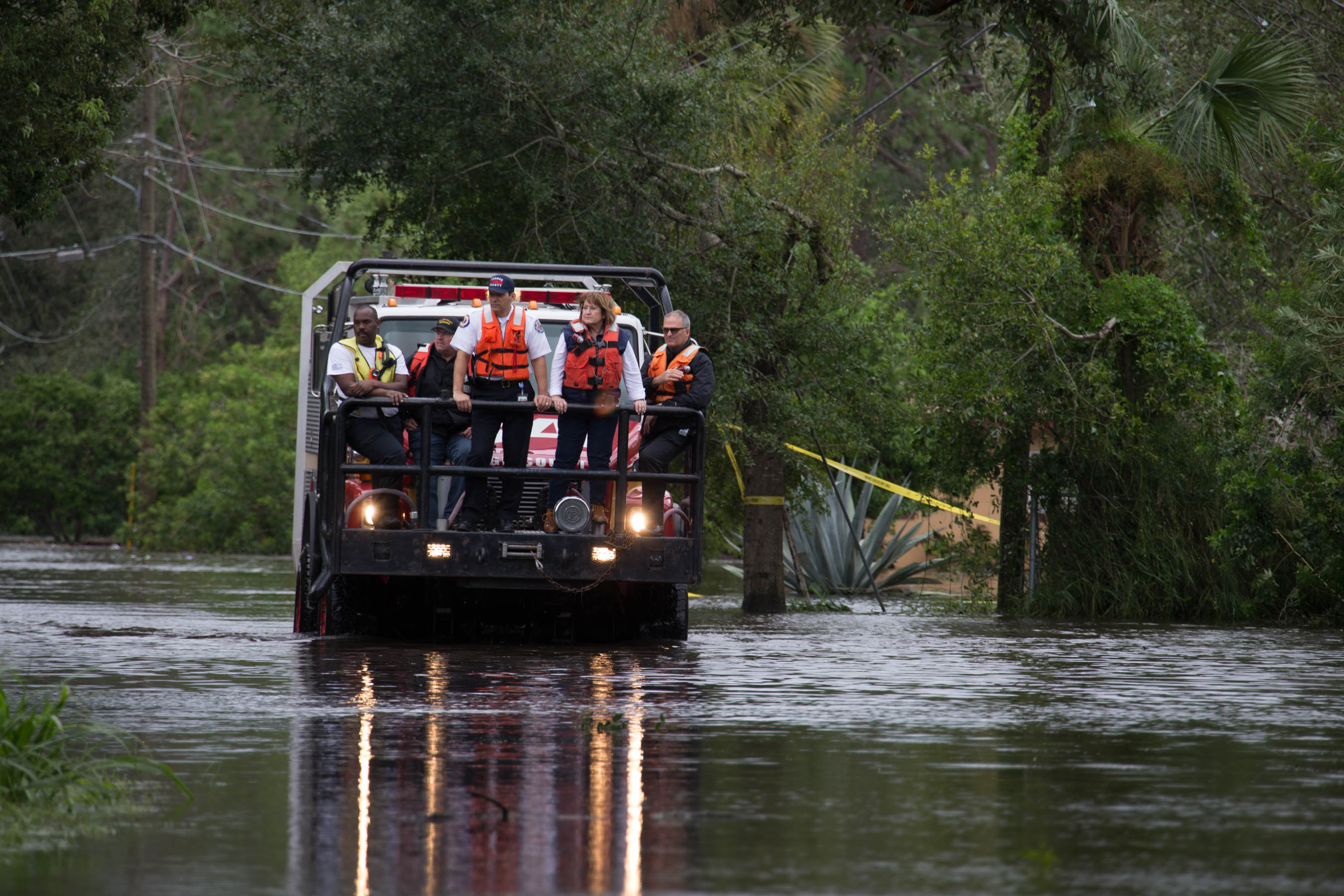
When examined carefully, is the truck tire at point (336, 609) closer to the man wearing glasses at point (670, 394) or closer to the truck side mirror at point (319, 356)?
the truck side mirror at point (319, 356)

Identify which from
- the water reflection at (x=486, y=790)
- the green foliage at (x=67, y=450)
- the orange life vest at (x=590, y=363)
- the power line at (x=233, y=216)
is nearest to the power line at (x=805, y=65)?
the orange life vest at (x=590, y=363)

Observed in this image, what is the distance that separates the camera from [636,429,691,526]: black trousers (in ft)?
43.1

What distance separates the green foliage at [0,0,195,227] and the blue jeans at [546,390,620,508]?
5313 mm

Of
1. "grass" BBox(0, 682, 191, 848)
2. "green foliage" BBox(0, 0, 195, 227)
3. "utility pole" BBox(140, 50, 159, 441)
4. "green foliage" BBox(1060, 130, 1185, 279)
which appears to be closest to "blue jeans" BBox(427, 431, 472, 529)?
"green foliage" BBox(0, 0, 195, 227)

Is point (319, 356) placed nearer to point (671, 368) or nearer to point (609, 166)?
point (671, 368)

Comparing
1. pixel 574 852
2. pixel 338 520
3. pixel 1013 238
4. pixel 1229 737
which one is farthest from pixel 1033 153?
pixel 574 852

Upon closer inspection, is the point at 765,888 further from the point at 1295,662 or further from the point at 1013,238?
the point at 1013,238

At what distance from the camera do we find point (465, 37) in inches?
701

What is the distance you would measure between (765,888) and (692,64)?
15.3 metres

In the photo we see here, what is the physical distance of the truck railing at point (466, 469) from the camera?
12719mm

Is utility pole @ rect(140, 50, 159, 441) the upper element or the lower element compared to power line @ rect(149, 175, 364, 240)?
lower

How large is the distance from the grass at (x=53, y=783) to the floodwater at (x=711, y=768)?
0.18 m

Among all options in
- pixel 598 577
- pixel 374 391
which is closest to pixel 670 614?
pixel 598 577

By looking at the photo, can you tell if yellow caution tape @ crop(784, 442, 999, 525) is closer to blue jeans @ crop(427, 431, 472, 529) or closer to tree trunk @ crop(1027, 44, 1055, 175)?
tree trunk @ crop(1027, 44, 1055, 175)
